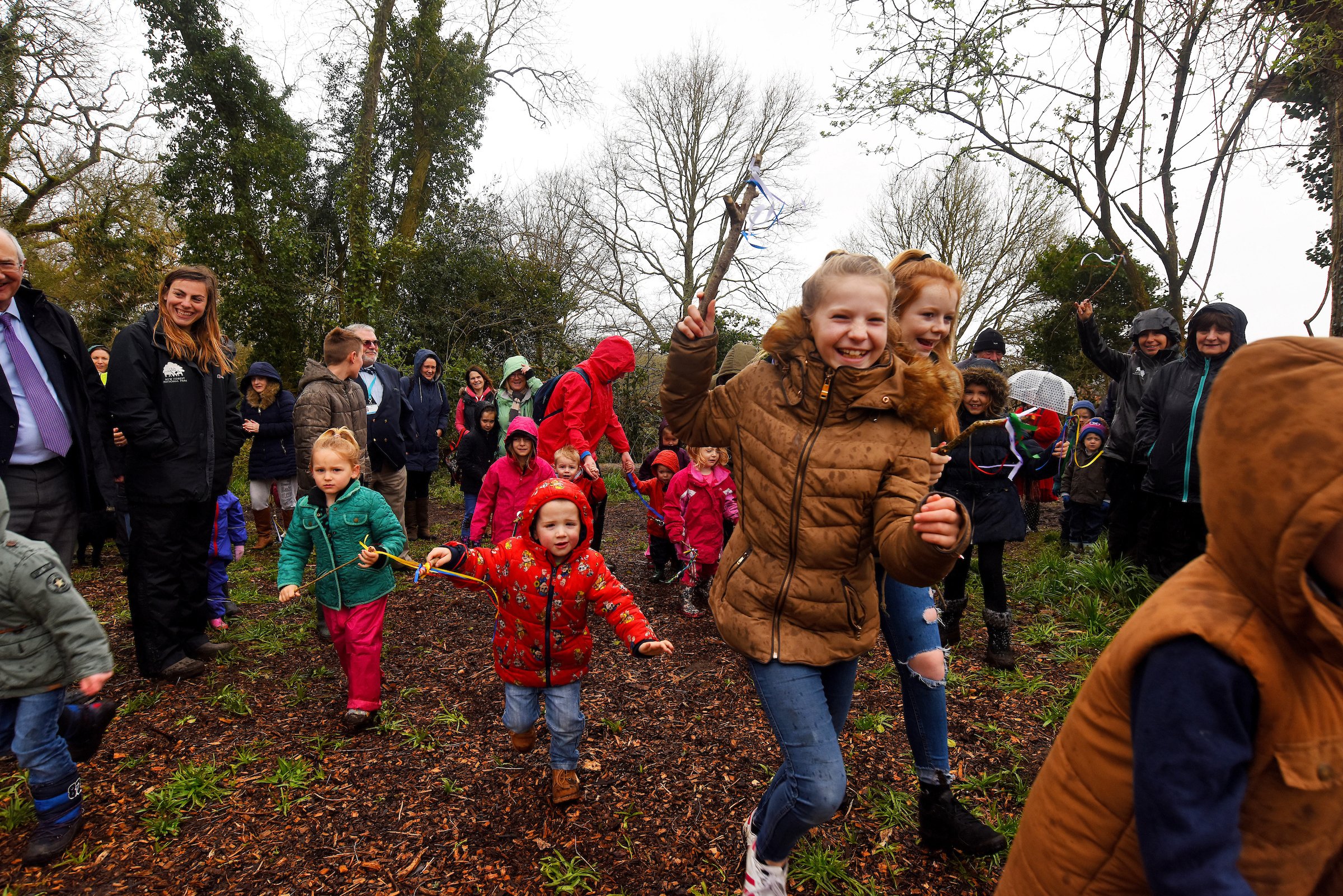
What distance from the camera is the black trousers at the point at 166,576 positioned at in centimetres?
404

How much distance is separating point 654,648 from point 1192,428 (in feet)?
14.3

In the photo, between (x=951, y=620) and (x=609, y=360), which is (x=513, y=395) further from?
(x=951, y=620)

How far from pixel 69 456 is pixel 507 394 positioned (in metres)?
4.56

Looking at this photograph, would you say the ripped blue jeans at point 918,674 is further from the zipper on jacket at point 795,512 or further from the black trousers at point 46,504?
the black trousers at point 46,504

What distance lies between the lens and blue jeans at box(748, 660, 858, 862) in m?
2.02

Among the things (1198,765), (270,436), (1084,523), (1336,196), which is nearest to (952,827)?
(1198,765)

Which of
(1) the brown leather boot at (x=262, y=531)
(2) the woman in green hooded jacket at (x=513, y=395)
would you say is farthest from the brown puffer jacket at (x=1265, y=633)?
(1) the brown leather boot at (x=262, y=531)

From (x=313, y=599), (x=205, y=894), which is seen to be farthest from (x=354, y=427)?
(x=205, y=894)

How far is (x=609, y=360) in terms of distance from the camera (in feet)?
17.3

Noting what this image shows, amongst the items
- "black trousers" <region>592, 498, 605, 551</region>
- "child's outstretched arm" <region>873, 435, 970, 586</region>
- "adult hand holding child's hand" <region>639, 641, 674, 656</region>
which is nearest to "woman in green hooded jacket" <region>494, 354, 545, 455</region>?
"black trousers" <region>592, 498, 605, 551</region>

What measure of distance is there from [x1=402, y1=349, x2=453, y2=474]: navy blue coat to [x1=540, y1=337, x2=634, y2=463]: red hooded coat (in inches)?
115

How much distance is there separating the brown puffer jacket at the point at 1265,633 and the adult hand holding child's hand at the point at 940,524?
0.48 metres

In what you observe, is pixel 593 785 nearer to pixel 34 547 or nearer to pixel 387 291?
pixel 34 547

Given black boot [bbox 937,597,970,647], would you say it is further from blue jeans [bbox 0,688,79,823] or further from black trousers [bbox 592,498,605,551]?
blue jeans [bbox 0,688,79,823]
